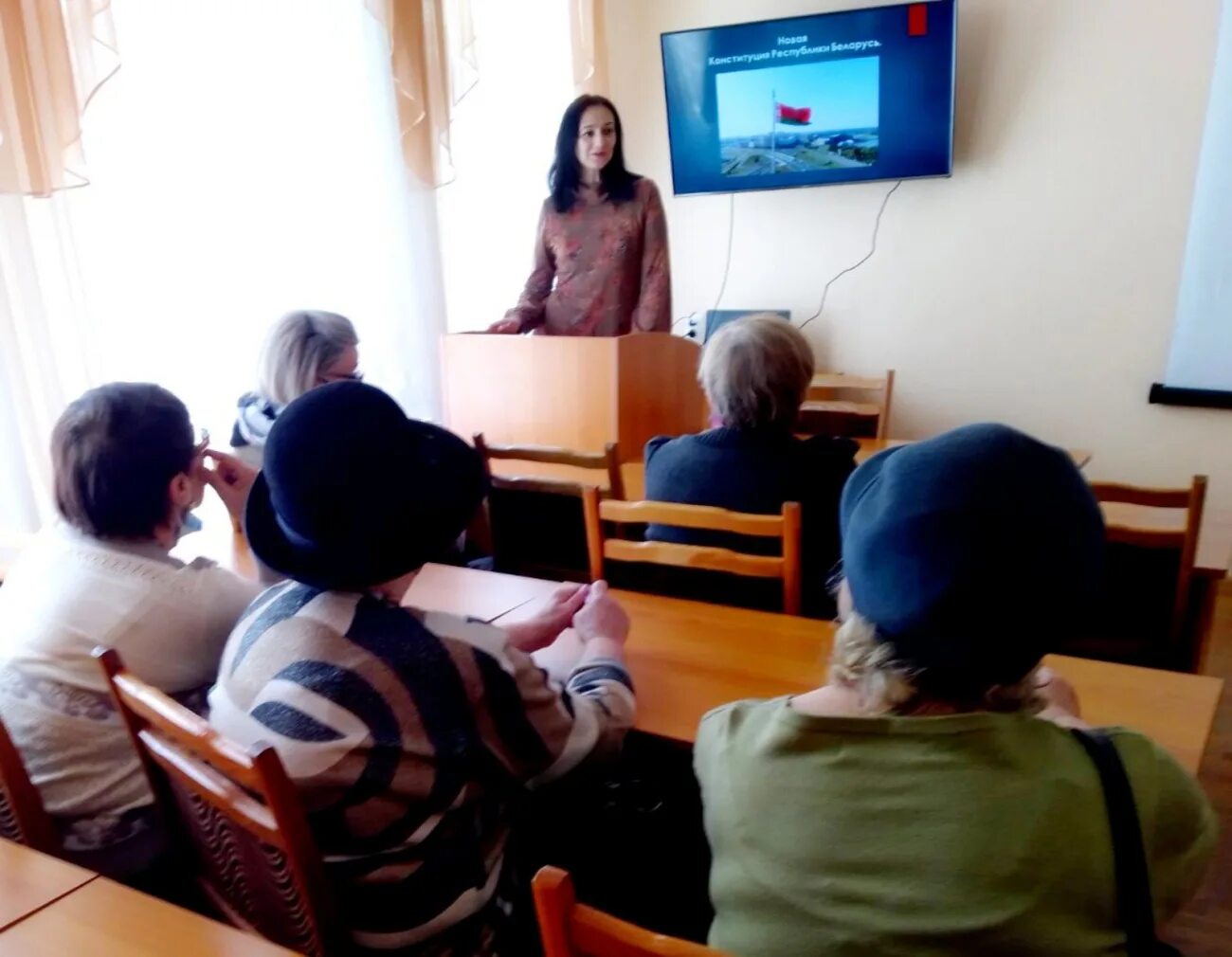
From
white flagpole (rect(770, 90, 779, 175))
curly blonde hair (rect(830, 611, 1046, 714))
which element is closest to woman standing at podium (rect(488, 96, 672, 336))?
white flagpole (rect(770, 90, 779, 175))

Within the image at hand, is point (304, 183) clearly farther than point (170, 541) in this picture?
Yes

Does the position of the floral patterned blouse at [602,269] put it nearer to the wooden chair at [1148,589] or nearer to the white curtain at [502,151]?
the white curtain at [502,151]

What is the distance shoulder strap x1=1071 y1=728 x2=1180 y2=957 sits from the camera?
2.45ft

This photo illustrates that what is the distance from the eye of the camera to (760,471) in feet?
5.93

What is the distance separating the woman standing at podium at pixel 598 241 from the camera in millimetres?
2852

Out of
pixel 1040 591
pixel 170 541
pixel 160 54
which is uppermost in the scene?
pixel 160 54

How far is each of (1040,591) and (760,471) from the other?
106 cm

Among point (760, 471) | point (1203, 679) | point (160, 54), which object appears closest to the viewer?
point (1203, 679)

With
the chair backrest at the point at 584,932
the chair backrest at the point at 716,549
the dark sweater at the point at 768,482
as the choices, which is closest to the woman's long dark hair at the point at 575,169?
the dark sweater at the point at 768,482

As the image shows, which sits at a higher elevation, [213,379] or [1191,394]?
[213,379]

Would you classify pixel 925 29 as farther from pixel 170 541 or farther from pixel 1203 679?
pixel 170 541

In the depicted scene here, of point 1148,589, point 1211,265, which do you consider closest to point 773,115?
point 1211,265

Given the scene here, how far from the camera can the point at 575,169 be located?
2924 mm

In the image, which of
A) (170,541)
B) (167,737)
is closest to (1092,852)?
(167,737)
